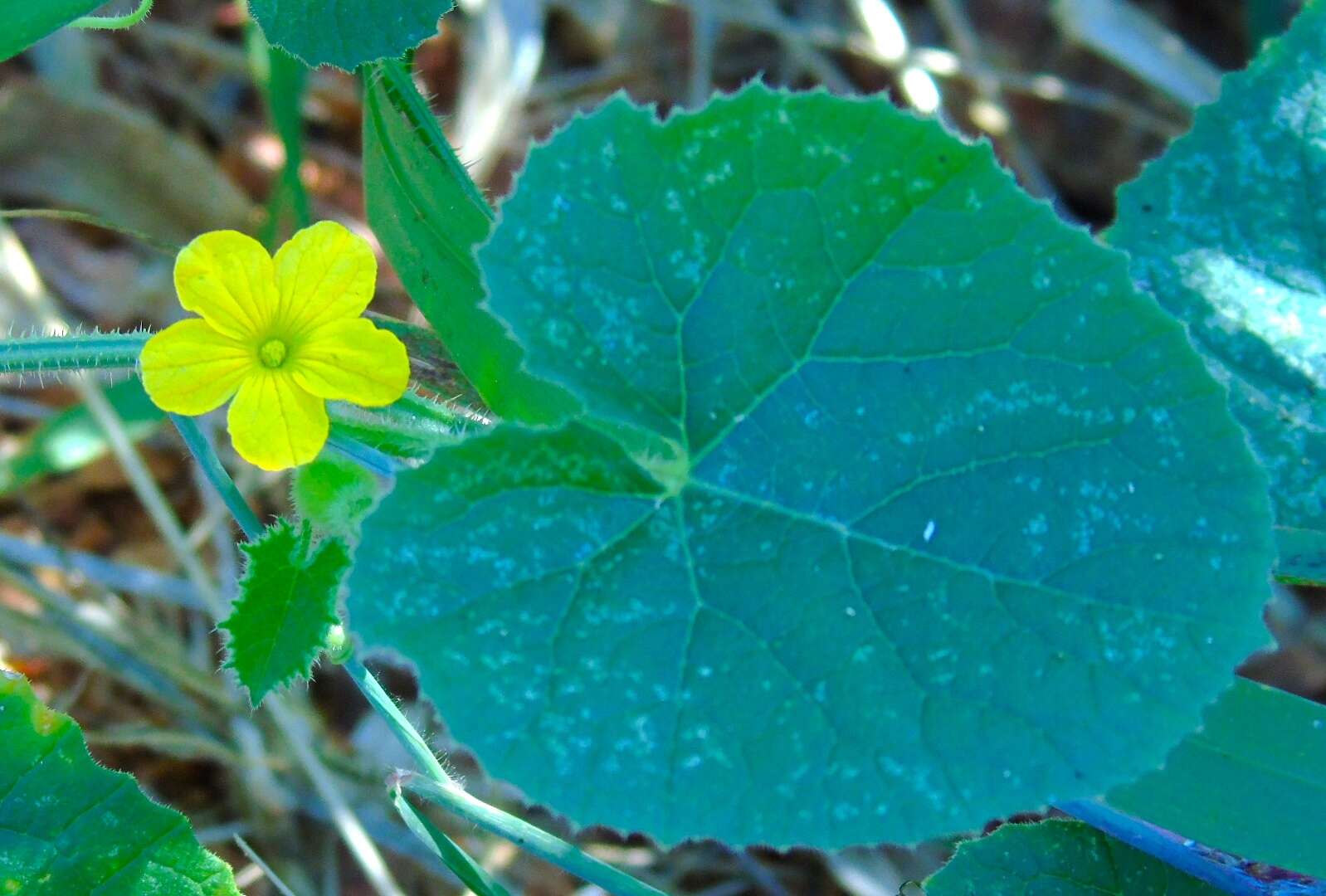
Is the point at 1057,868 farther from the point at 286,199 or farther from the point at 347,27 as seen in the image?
the point at 286,199

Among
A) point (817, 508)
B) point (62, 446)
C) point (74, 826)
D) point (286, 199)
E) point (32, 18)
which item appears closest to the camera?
point (817, 508)

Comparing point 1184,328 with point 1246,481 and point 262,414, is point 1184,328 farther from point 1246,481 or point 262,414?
point 262,414

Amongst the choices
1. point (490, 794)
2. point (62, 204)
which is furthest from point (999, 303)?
point (62, 204)

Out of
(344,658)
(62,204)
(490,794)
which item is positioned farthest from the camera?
(62,204)

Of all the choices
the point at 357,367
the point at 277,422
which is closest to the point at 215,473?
the point at 277,422

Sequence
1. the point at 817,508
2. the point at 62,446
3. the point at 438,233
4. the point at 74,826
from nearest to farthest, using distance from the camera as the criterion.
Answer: the point at 817,508, the point at 74,826, the point at 438,233, the point at 62,446

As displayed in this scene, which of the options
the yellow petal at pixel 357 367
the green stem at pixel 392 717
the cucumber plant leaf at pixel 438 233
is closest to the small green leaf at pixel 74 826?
the green stem at pixel 392 717

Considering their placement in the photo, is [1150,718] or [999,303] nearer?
[1150,718]
